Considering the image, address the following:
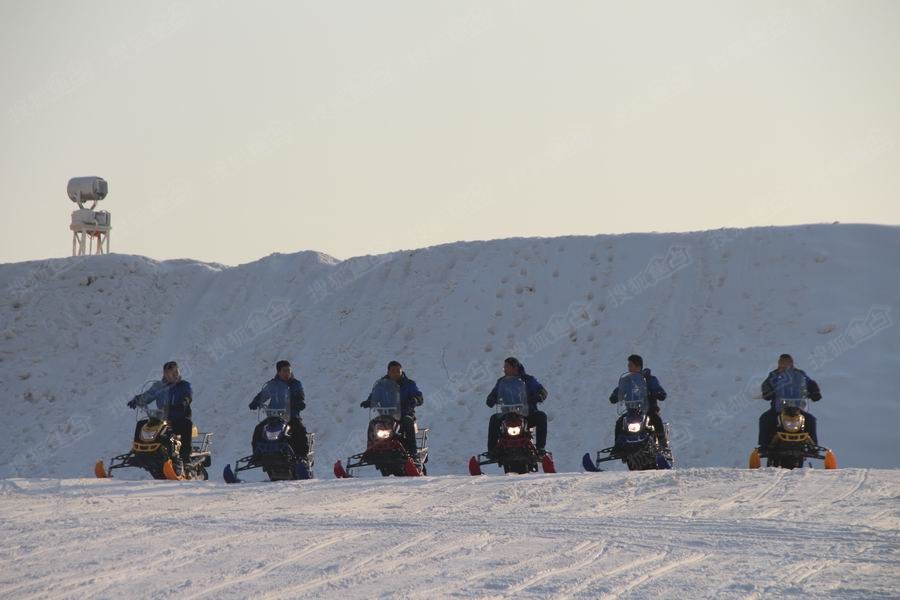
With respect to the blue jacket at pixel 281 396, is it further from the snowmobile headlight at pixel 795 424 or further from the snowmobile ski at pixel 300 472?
the snowmobile headlight at pixel 795 424

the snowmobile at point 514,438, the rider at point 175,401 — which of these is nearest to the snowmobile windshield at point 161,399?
the rider at point 175,401

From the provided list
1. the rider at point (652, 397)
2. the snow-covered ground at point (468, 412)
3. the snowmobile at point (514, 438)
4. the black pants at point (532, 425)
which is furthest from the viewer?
the black pants at point (532, 425)

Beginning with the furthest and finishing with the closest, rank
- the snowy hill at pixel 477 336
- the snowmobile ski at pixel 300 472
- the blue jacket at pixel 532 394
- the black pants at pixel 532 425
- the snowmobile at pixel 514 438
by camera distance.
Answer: the snowy hill at pixel 477 336, the black pants at pixel 532 425, the blue jacket at pixel 532 394, the snowmobile at pixel 514 438, the snowmobile ski at pixel 300 472

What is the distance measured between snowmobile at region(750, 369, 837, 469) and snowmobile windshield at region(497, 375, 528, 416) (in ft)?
9.78

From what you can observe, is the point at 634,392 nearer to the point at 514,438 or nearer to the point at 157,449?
the point at 514,438

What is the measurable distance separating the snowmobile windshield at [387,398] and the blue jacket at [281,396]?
93 centimetres

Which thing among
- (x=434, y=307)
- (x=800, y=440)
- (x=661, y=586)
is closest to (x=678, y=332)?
(x=434, y=307)

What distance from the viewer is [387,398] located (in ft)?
54.1

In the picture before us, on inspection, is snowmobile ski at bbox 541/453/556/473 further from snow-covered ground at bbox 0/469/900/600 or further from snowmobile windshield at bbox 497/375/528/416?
snow-covered ground at bbox 0/469/900/600

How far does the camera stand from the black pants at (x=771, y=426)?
15852 mm

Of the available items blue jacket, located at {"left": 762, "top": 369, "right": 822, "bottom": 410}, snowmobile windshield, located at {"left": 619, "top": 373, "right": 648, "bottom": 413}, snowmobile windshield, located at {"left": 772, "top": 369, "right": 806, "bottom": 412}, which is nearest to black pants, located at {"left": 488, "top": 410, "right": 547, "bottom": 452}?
snowmobile windshield, located at {"left": 619, "top": 373, "right": 648, "bottom": 413}

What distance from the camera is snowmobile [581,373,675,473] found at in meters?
16.2

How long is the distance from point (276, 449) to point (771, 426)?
6.13 meters

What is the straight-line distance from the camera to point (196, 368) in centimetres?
2816
